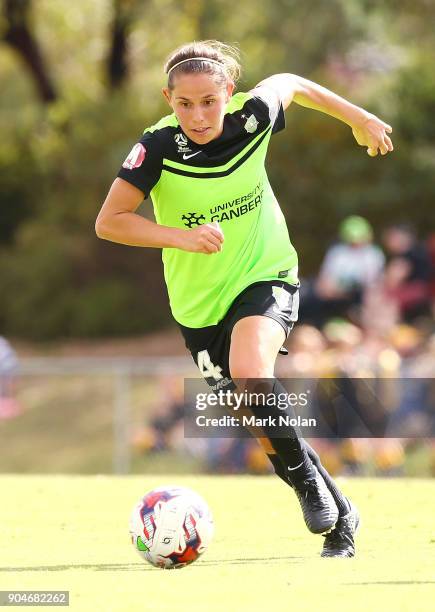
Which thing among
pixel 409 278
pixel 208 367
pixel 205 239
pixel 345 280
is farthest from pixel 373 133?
pixel 409 278

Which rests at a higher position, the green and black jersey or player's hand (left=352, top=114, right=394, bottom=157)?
player's hand (left=352, top=114, right=394, bottom=157)

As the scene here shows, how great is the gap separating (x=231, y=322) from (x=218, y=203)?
0.59m

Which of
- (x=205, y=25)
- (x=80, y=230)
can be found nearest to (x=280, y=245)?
(x=80, y=230)

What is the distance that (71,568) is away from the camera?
19.2 ft

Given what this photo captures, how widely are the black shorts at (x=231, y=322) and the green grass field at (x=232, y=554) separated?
0.93m

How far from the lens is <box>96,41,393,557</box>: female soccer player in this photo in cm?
594

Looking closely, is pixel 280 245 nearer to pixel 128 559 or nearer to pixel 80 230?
pixel 128 559

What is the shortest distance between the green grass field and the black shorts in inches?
36.7

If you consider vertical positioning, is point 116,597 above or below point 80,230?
below

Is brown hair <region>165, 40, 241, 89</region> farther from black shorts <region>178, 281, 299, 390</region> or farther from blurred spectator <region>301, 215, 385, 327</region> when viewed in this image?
blurred spectator <region>301, 215, 385, 327</region>

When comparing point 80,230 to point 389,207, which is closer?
point 389,207

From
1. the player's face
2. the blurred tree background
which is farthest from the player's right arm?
the blurred tree background

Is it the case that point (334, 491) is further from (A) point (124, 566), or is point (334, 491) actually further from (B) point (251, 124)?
(B) point (251, 124)

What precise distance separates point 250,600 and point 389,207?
53.0 ft
